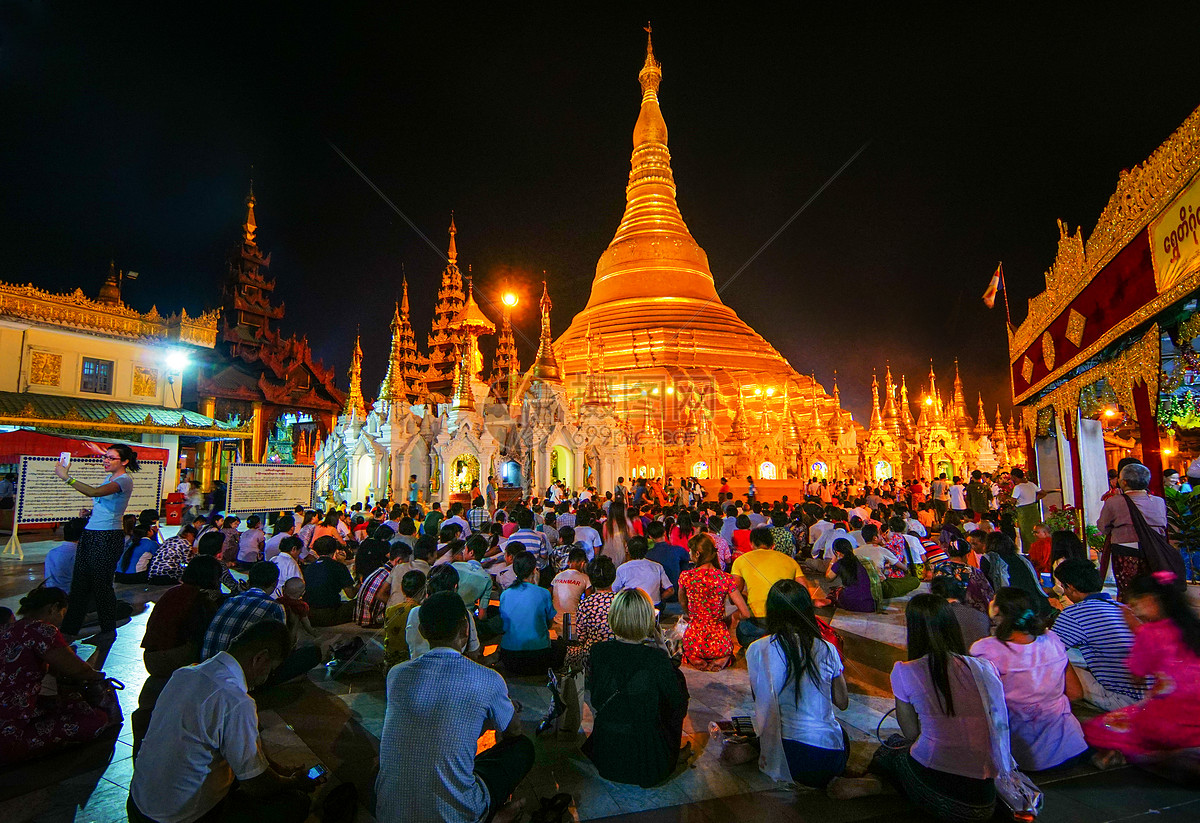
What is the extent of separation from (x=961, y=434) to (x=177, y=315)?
40.0 m

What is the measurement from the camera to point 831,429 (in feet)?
114

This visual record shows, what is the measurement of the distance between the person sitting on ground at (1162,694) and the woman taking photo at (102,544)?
7.64 metres

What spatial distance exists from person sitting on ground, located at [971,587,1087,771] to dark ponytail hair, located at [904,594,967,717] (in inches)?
26.0

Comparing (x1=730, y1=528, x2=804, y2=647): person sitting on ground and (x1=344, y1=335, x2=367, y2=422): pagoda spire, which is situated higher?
(x1=344, y1=335, x2=367, y2=422): pagoda spire

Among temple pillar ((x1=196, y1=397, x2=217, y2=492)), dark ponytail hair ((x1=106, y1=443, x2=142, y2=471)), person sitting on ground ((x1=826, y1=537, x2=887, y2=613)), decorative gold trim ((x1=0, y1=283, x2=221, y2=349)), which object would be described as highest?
decorative gold trim ((x1=0, y1=283, x2=221, y2=349))

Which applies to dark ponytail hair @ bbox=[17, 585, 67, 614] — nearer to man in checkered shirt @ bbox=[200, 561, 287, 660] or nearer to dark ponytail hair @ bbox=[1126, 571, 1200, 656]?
man in checkered shirt @ bbox=[200, 561, 287, 660]

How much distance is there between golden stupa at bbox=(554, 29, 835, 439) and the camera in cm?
3278

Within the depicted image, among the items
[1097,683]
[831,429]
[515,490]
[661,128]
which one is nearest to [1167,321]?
[1097,683]

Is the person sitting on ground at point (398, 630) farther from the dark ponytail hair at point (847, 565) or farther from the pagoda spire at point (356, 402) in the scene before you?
the pagoda spire at point (356, 402)

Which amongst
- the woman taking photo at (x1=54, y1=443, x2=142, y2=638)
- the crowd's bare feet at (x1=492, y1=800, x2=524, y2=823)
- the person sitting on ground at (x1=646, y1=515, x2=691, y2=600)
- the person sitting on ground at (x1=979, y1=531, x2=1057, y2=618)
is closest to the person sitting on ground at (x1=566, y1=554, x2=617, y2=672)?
the crowd's bare feet at (x1=492, y1=800, x2=524, y2=823)

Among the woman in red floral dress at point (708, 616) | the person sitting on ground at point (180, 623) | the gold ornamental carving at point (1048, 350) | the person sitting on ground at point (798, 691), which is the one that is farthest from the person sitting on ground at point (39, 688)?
the gold ornamental carving at point (1048, 350)

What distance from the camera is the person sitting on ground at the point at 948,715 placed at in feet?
9.36

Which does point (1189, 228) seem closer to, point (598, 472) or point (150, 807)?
point (150, 807)

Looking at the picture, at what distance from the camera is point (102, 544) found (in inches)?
234
